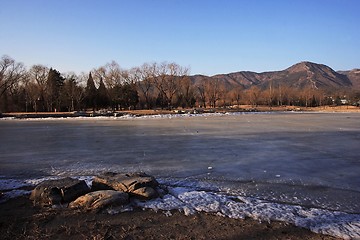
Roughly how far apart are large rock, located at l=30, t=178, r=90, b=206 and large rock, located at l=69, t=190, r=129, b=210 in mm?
296

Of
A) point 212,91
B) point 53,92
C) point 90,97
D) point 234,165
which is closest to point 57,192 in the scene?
point 234,165

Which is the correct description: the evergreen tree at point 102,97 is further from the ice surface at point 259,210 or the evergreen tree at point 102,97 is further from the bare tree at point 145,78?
the ice surface at point 259,210

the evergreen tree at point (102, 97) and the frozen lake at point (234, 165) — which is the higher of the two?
the evergreen tree at point (102, 97)

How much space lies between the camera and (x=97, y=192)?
5.15m

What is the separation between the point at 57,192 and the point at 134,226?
1.94 metres

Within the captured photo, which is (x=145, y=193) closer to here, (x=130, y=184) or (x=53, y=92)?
(x=130, y=184)

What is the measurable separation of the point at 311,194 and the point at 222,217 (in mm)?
2134

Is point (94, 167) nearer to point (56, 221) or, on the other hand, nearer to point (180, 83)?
point (56, 221)

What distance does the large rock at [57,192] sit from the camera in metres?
5.14

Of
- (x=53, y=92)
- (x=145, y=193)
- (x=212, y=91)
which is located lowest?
(x=145, y=193)

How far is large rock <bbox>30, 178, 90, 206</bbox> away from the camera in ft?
16.9

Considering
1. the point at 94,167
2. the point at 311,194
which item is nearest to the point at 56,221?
the point at 94,167

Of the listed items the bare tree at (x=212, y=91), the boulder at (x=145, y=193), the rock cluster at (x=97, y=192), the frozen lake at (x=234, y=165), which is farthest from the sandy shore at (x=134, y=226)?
the bare tree at (x=212, y=91)

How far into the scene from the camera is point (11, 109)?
2254 inches
